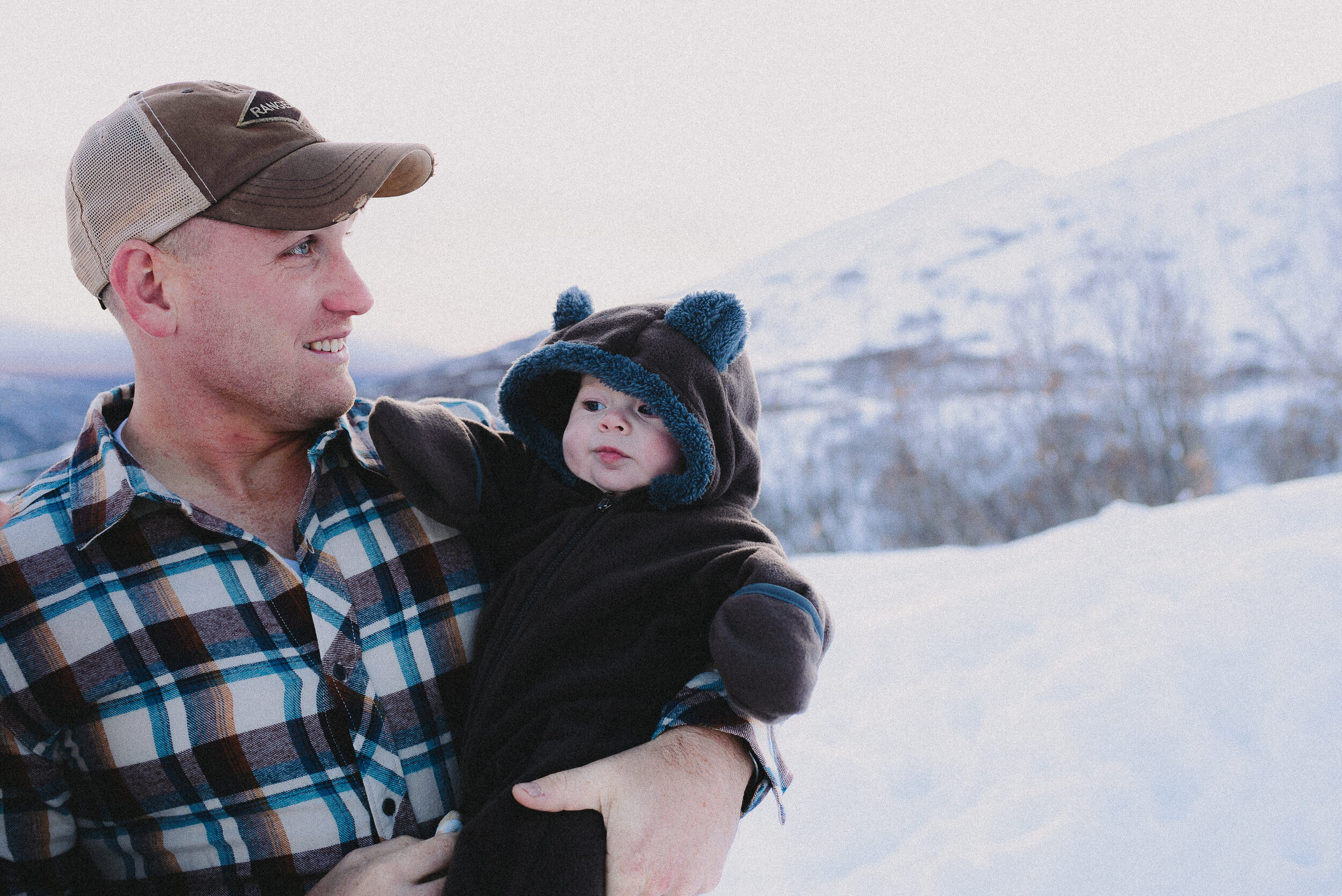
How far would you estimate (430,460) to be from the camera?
62.7 inches


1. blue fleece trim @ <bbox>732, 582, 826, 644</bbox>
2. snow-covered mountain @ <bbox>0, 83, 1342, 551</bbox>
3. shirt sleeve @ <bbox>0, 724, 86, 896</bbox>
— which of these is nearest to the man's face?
shirt sleeve @ <bbox>0, 724, 86, 896</bbox>

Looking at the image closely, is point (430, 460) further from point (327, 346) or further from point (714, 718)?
point (714, 718)

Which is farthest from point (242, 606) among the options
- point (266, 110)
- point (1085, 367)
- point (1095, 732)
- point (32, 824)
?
point (1085, 367)

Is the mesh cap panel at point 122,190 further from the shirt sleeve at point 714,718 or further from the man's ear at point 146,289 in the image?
the shirt sleeve at point 714,718

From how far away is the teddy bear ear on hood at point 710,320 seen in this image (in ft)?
5.22

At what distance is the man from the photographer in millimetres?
1426

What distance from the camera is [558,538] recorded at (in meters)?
1.63

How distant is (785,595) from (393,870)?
728 mm

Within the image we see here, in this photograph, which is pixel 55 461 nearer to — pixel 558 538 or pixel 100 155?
pixel 100 155

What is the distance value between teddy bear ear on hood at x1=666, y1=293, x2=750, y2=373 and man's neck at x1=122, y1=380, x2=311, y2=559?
790mm

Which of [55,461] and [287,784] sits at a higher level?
[55,461]

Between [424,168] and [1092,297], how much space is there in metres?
13.6

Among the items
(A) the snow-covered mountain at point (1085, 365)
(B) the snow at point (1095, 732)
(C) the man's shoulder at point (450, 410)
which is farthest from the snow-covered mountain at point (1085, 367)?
(C) the man's shoulder at point (450, 410)

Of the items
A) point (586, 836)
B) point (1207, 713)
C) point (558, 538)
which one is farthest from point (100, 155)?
point (1207, 713)
